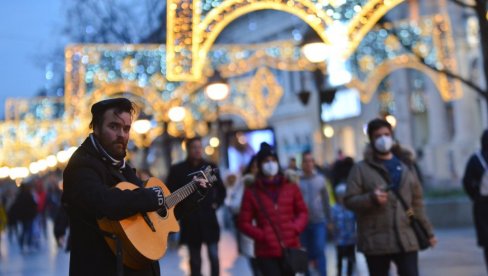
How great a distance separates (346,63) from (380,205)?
106ft

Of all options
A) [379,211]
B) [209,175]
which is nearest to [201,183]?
[209,175]

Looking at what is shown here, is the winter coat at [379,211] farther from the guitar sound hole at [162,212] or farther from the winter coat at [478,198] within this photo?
the guitar sound hole at [162,212]

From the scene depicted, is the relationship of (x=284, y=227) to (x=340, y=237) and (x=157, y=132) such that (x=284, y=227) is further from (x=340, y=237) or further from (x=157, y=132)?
(x=157, y=132)

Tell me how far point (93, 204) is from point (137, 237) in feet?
0.93

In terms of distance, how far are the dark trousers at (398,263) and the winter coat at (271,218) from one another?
3.09ft

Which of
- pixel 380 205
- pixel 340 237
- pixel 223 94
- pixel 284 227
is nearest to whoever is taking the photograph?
pixel 380 205

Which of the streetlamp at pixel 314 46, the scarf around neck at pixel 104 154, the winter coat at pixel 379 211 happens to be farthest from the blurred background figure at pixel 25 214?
the scarf around neck at pixel 104 154

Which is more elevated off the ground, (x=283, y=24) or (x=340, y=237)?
(x=283, y=24)

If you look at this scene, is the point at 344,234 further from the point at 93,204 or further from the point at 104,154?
the point at 93,204

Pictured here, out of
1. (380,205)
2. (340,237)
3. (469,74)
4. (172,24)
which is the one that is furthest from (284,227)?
(469,74)

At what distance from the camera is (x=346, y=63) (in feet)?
130

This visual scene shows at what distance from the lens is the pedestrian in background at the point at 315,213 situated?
449 inches

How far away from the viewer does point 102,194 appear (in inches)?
179

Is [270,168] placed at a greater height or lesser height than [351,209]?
greater
